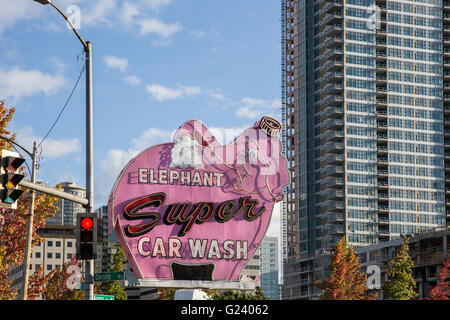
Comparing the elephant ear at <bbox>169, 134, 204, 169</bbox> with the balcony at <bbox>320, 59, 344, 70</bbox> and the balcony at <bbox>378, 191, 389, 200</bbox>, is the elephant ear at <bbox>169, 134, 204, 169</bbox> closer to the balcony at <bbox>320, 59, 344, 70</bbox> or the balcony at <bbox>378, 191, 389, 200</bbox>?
the balcony at <bbox>378, 191, 389, 200</bbox>

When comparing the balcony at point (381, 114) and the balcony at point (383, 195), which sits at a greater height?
the balcony at point (381, 114)

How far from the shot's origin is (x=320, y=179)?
180 meters

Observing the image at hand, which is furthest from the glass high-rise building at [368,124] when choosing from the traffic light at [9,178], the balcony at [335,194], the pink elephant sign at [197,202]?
the traffic light at [9,178]

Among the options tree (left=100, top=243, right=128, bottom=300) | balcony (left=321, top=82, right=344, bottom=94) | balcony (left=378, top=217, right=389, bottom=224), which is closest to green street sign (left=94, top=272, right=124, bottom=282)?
tree (left=100, top=243, right=128, bottom=300)

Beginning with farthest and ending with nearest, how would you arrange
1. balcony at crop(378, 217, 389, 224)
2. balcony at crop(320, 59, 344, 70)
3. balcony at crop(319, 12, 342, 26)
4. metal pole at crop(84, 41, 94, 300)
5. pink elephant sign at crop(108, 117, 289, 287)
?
balcony at crop(319, 12, 342, 26), balcony at crop(320, 59, 344, 70), balcony at crop(378, 217, 389, 224), pink elephant sign at crop(108, 117, 289, 287), metal pole at crop(84, 41, 94, 300)

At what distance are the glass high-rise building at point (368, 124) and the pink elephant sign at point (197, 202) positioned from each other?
124268mm

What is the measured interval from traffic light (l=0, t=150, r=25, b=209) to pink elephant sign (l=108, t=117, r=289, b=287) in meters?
24.0

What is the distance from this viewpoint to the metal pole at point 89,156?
91.8 feet

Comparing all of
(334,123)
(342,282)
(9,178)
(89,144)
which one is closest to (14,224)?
(89,144)

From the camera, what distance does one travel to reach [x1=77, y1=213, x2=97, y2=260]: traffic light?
25984 mm

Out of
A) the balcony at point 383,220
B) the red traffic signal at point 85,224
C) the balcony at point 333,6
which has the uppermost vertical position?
the balcony at point 333,6

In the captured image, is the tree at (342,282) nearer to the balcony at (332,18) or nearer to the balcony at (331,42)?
the balcony at (331,42)

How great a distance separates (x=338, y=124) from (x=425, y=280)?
158 feet
